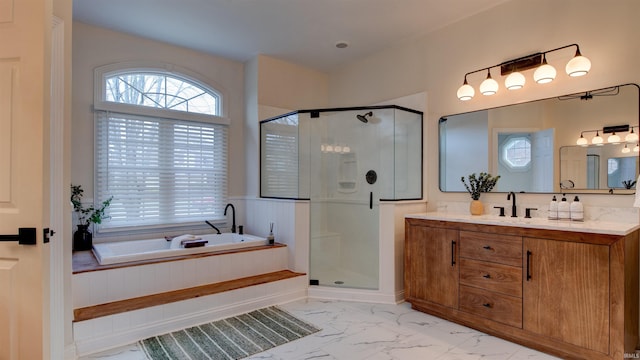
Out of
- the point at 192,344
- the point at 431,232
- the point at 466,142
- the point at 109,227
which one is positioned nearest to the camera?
the point at 192,344

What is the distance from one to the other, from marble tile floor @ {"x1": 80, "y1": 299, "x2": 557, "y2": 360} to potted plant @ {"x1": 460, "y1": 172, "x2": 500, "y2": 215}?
102 cm

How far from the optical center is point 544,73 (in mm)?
2600

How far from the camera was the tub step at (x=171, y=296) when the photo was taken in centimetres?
243

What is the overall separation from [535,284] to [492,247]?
1.17 feet

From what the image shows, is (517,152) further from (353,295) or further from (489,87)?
(353,295)

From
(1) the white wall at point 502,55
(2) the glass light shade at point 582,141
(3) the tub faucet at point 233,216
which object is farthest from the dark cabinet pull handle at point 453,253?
(3) the tub faucet at point 233,216

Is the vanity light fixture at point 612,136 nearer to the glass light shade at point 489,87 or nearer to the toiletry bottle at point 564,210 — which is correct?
the toiletry bottle at point 564,210

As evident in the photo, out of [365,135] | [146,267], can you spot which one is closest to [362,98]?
[365,135]

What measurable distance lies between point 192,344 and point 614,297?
274 cm

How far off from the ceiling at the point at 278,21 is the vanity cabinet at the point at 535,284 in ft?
6.49

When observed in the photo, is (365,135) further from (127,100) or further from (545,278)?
(127,100)

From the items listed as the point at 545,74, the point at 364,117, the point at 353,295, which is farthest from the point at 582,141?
the point at 353,295

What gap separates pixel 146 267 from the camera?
280 centimetres

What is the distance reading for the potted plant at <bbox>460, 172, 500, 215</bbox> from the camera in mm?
3018
